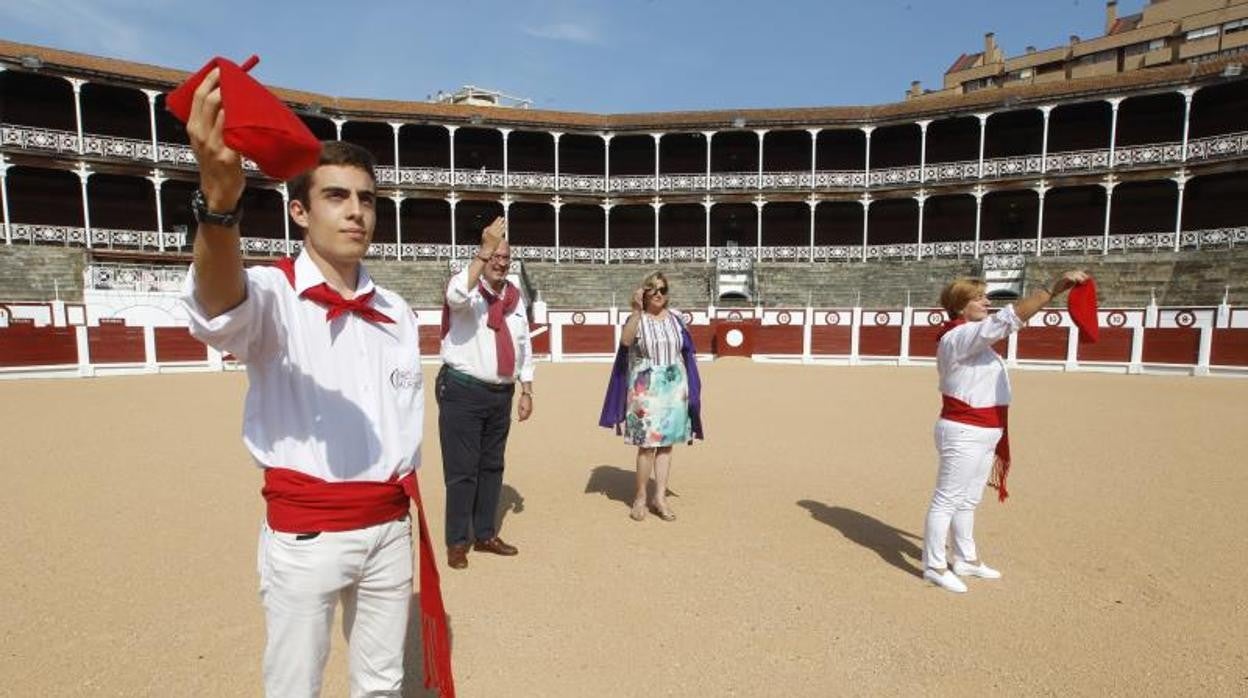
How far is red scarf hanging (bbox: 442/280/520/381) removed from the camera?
3410mm

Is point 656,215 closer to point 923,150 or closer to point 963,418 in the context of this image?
point 923,150

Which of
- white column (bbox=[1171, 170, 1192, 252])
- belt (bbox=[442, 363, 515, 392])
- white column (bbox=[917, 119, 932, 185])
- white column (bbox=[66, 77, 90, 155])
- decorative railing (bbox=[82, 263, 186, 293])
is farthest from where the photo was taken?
white column (bbox=[917, 119, 932, 185])

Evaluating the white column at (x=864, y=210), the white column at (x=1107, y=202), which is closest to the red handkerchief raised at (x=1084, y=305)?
the white column at (x=864, y=210)

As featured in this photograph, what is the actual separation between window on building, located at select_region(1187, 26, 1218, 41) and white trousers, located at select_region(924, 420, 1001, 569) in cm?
4685

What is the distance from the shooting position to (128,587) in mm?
3148

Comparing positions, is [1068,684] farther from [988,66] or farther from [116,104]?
[988,66]

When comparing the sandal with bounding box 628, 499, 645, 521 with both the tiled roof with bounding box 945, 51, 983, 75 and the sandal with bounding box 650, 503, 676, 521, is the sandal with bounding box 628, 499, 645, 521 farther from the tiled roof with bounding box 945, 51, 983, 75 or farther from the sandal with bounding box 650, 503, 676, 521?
the tiled roof with bounding box 945, 51, 983, 75

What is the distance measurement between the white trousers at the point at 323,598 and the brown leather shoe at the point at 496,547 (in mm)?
2049

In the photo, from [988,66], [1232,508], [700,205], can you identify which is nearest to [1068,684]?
[1232,508]

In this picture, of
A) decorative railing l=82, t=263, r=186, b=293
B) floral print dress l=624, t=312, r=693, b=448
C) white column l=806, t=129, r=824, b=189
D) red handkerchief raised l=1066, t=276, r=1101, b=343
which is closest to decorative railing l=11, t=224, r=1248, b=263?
white column l=806, t=129, r=824, b=189

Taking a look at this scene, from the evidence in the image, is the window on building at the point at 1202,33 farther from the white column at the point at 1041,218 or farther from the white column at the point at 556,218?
the white column at the point at 556,218

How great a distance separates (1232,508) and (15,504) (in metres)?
8.41

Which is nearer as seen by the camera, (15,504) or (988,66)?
(15,504)

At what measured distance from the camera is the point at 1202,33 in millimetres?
35469
